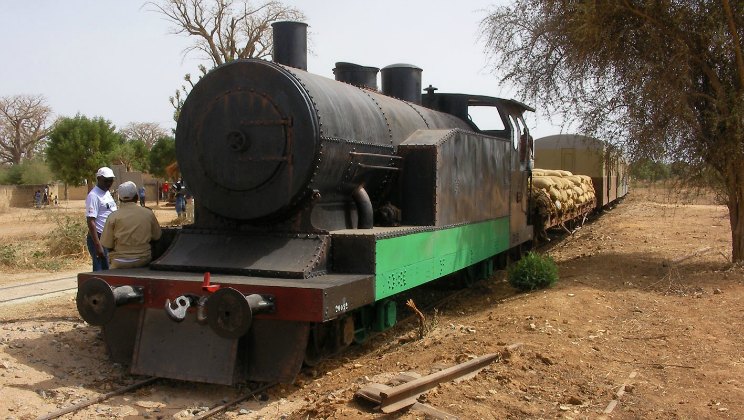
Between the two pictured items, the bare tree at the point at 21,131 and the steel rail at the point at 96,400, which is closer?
the steel rail at the point at 96,400

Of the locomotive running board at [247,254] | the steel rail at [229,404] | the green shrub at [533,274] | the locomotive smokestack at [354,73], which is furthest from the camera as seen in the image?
the green shrub at [533,274]

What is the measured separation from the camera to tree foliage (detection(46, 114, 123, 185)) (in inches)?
1476

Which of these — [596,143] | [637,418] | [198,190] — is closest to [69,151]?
[596,143]

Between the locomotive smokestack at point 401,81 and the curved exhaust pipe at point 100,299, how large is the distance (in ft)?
15.5

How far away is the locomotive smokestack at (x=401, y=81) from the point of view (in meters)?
8.82

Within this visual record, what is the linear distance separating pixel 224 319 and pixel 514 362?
2317 mm

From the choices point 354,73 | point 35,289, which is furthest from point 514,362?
point 35,289

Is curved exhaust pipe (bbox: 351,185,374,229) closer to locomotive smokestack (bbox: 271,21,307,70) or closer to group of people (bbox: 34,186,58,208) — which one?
locomotive smokestack (bbox: 271,21,307,70)

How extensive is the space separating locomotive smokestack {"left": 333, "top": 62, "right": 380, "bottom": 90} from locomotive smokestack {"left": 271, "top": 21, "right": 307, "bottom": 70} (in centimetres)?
132

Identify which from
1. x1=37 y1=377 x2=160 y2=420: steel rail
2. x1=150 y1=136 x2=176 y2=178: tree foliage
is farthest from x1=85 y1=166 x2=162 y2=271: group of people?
x1=150 y1=136 x2=176 y2=178: tree foliage

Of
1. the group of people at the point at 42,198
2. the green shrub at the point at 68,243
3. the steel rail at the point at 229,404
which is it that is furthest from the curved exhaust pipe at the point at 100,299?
the group of people at the point at 42,198

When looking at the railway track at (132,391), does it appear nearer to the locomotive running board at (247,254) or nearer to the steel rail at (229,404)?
the steel rail at (229,404)

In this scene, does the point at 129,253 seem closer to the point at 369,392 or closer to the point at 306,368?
the point at 306,368

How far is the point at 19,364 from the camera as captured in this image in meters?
5.63
